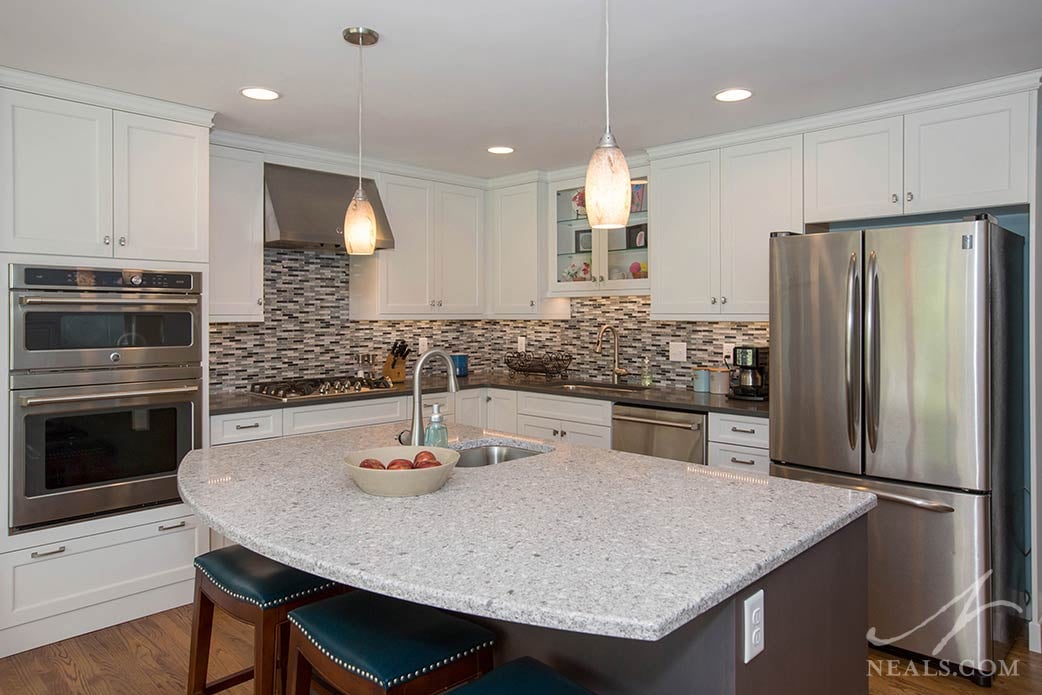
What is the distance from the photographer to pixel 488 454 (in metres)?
2.65

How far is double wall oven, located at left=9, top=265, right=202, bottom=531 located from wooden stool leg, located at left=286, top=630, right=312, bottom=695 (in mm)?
1841

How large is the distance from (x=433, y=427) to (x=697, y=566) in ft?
3.86

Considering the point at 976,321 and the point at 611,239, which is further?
the point at 611,239

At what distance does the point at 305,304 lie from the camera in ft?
14.3

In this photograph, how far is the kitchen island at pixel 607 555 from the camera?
1242 mm

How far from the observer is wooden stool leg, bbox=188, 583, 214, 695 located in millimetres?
2094

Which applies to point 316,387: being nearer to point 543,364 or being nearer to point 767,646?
point 543,364

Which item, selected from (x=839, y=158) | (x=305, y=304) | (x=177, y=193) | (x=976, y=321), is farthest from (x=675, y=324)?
(x=177, y=193)

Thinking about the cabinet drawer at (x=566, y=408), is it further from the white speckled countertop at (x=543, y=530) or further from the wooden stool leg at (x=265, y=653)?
the wooden stool leg at (x=265, y=653)

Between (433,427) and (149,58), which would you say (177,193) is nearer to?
(149,58)

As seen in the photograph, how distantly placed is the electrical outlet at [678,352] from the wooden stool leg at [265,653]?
10.1 ft

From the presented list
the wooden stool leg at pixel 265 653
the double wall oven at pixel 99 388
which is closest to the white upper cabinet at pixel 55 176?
the double wall oven at pixel 99 388

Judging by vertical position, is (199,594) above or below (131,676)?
above

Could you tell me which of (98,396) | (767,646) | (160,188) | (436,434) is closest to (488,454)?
(436,434)
